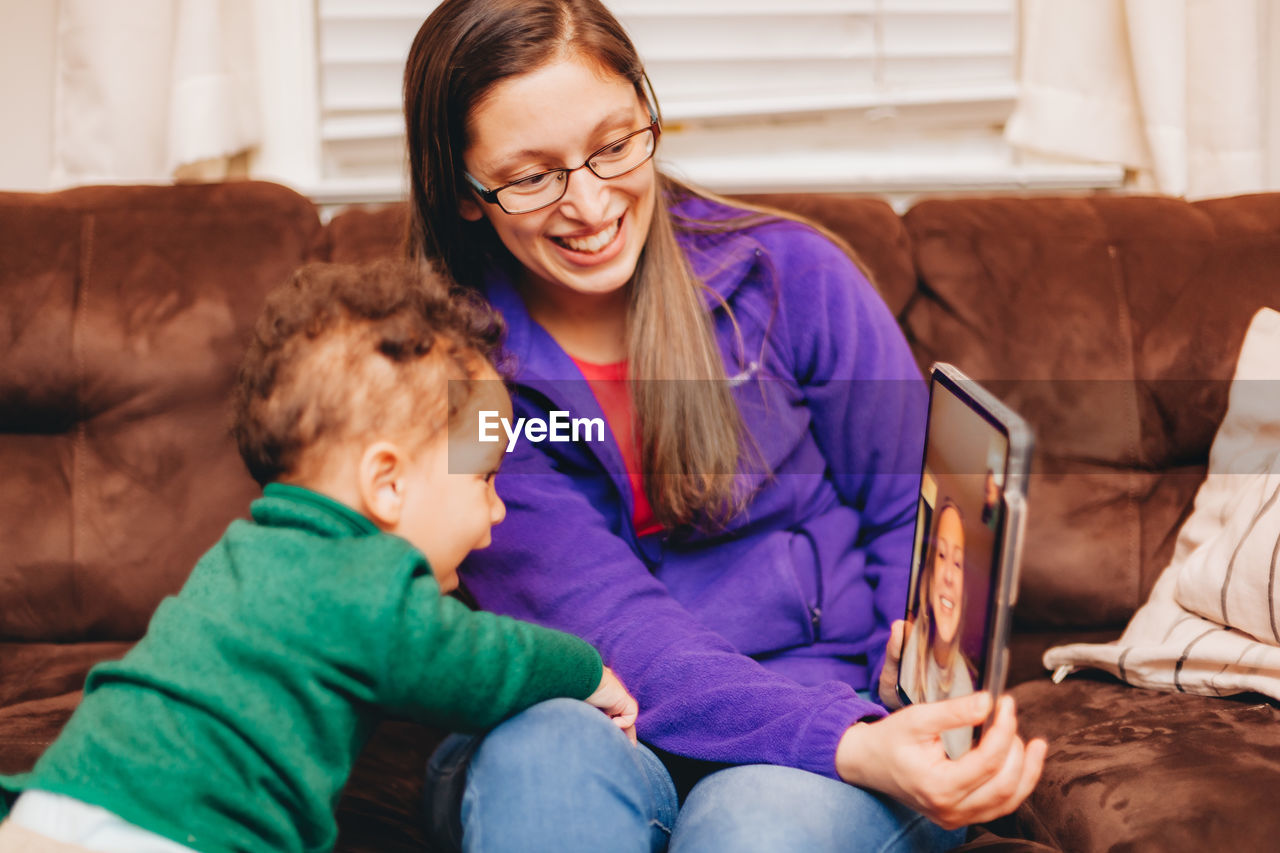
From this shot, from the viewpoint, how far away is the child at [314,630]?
778 millimetres

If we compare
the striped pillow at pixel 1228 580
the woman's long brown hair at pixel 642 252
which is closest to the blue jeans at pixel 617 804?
the woman's long brown hair at pixel 642 252

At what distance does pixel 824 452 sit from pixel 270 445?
665 millimetres

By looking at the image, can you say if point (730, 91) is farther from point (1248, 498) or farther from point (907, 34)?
point (1248, 498)

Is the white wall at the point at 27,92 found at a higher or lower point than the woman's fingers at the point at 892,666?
higher

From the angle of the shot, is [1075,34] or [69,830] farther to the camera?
[1075,34]

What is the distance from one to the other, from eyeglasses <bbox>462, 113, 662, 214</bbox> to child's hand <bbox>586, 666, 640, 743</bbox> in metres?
0.50

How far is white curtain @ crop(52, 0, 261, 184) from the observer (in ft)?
5.87

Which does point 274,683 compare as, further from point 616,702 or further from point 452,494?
point 616,702

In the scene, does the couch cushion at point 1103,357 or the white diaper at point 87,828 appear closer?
the white diaper at point 87,828

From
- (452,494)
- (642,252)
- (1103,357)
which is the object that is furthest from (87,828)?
(1103,357)

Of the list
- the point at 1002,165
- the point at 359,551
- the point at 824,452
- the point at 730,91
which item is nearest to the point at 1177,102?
the point at 1002,165

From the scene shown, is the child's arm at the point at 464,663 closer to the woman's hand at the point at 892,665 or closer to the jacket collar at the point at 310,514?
the jacket collar at the point at 310,514

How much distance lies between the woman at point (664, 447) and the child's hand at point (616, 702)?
19 millimetres

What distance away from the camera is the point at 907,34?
2.05 meters
